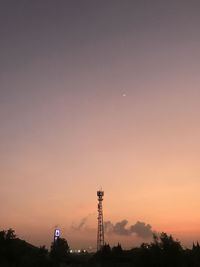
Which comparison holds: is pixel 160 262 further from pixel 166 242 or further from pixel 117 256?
pixel 117 256

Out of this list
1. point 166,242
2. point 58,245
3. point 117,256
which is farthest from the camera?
point 58,245

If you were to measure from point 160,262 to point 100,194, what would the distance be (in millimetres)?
66688

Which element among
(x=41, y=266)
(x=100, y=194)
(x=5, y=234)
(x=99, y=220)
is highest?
(x=100, y=194)

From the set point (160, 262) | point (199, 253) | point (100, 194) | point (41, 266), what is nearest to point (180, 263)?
point (160, 262)

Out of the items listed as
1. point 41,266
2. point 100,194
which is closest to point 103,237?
point 100,194

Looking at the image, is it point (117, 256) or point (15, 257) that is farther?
point (117, 256)

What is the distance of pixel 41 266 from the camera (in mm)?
81625

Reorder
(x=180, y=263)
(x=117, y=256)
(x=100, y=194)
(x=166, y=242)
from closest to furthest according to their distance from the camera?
(x=180, y=263) → (x=166, y=242) → (x=117, y=256) → (x=100, y=194)

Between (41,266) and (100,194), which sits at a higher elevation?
(100,194)

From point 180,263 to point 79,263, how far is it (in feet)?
198

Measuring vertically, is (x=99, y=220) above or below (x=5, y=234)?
above

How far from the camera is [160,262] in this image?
271ft

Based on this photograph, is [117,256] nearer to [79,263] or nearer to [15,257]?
[79,263]

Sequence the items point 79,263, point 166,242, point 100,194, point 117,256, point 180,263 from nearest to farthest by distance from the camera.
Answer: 1. point 180,263
2. point 166,242
3. point 117,256
4. point 79,263
5. point 100,194
